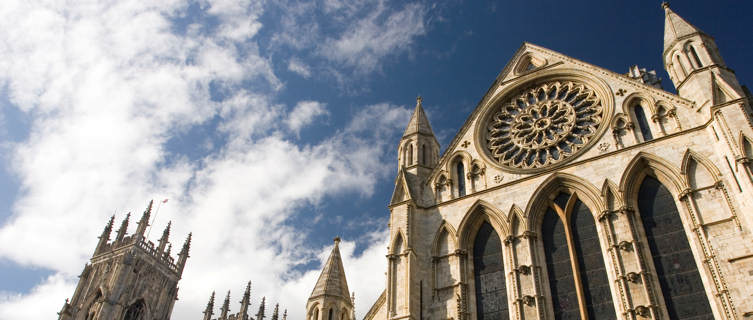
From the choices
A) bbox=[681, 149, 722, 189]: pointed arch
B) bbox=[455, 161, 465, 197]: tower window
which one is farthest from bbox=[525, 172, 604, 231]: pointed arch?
bbox=[455, 161, 465, 197]: tower window

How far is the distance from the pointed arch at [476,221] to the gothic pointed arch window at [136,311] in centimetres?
4528

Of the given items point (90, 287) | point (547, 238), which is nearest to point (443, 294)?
point (547, 238)

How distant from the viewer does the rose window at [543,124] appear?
18719mm

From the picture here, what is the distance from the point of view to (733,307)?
12875 mm

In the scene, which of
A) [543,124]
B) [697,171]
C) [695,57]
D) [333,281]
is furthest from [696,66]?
[333,281]

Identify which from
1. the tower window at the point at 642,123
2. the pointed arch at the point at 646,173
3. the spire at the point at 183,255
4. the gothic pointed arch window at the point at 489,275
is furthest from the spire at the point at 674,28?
the spire at the point at 183,255

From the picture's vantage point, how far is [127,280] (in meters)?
54.9

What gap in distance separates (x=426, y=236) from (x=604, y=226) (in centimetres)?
542

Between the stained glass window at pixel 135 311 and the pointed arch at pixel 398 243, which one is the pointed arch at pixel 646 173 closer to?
the pointed arch at pixel 398 243

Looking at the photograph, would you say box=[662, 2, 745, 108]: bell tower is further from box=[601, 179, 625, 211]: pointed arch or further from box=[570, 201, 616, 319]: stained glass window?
box=[570, 201, 616, 319]: stained glass window

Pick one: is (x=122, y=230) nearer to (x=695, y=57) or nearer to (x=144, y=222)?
(x=144, y=222)

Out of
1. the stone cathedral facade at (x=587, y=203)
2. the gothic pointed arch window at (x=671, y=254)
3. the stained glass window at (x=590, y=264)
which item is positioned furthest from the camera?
the stained glass window at (x=590, y=264)

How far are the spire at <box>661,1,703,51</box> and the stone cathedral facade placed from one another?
0.21ft

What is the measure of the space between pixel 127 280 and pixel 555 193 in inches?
1896
